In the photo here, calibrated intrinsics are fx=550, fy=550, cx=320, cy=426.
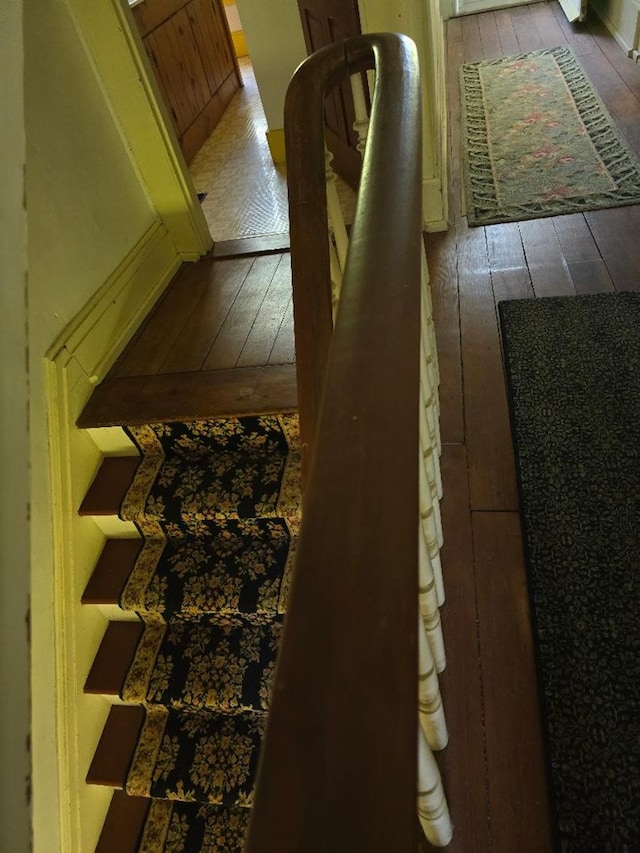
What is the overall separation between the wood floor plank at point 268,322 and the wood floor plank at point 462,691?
2.58ft

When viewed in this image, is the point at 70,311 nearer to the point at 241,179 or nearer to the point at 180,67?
the point at 241,179

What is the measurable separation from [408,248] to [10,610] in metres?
0.99

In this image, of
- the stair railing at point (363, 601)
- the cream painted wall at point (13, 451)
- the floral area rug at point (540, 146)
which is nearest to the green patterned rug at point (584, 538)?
the stair railing at point (363, 601)

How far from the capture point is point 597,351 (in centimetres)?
180

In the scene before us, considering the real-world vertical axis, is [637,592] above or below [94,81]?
below

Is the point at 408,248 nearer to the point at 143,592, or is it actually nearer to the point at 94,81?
the point at 143,592

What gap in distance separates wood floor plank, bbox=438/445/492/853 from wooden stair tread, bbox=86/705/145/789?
1.07m

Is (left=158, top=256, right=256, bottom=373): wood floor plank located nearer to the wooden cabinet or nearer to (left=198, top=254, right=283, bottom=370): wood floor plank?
(left=198, top=254, right=283, bottom=370): wood floor plank

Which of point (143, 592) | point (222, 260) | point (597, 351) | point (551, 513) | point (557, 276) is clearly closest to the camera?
point (551, 513)

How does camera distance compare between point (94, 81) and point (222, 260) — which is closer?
point (94, 81)

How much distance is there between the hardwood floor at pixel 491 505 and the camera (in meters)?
1.01

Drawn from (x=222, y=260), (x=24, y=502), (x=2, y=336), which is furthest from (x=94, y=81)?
(x=24, y=502)

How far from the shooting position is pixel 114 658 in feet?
5.64

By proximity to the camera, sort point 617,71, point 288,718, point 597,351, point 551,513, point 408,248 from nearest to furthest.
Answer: point 288,718, point 408,248, point 551,513, point 597,351, point 617,71
